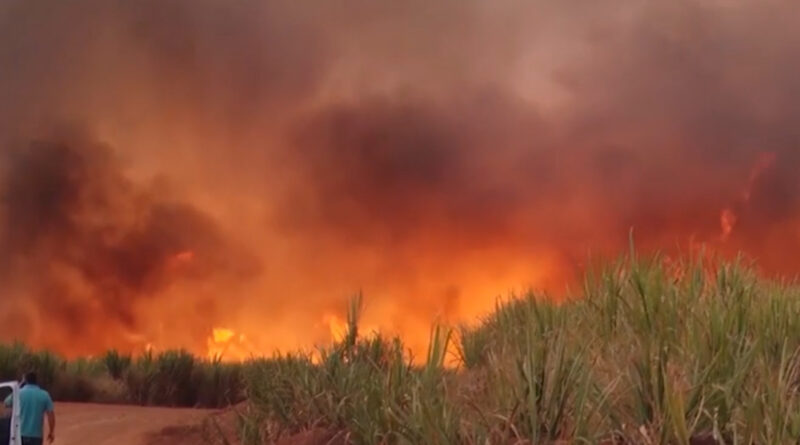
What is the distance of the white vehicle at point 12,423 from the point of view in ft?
45.1

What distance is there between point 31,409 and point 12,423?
29 cm

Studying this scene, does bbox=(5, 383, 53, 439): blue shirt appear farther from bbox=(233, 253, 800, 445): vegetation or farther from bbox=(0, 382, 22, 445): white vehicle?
bbox=(233, 253, 800, 445): vegetation

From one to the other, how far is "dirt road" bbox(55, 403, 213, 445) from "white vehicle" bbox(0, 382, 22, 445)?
255 centimetres

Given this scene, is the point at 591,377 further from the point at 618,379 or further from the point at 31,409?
the point at 31,409

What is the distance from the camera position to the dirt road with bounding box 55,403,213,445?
17.0m

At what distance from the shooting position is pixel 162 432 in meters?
16.7

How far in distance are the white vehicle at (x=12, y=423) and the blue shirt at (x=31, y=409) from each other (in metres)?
0.10

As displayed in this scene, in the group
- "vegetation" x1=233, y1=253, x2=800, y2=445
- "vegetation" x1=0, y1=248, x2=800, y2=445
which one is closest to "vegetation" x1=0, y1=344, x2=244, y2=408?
"vegetation" x1=0, y1=248, x2=800, y2=445

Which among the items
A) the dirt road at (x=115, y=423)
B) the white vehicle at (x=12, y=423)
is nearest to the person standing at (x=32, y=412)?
the white vehicle at (x=12, y=423)

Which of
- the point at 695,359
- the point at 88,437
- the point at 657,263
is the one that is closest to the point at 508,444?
the point at 695,359

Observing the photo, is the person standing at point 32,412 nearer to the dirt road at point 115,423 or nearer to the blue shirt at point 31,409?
the blue shirt at point 31,409

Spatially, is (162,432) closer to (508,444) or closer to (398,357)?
(398,357)

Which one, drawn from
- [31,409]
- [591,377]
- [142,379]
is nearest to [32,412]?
[31,409]

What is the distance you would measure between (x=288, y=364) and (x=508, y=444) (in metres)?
5.83
